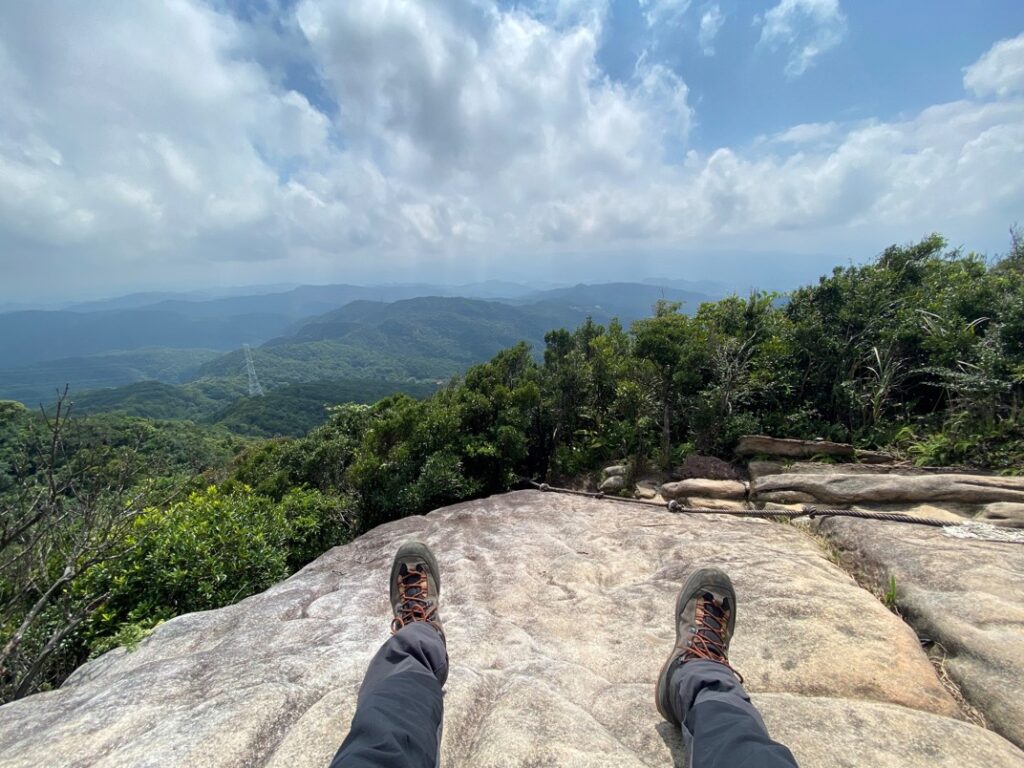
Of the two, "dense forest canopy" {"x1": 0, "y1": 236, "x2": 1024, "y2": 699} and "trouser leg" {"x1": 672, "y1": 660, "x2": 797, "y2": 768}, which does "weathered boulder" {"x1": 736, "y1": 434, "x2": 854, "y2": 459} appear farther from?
"trouser leg" {"x1": 672, "y1": 660, "x2": 797, "y2": 768}

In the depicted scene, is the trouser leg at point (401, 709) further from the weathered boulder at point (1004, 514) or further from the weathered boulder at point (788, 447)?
the weathered boulder at point (788, 447)

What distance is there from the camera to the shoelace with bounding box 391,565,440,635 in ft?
11.1

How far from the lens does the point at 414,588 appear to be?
363 cm

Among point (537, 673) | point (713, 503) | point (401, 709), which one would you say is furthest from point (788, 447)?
point (401, 709)

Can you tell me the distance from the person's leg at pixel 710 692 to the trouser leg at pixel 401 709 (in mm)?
1314

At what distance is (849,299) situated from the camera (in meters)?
8.94

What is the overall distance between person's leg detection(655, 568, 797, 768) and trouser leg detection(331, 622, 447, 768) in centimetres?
131

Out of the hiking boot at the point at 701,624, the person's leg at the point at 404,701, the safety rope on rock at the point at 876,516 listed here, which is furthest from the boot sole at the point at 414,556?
the safety rope on rock at the point at 876,516

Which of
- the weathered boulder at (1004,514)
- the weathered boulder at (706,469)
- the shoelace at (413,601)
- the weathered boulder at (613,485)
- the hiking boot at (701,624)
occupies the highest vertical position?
the hiking boot at (701,624)

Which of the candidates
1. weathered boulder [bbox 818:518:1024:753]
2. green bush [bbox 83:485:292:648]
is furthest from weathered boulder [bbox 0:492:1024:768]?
green bush [bbox 83:485:292:648]

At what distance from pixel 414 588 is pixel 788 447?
7142 millimetres

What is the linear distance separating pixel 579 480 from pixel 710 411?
9.93 ft

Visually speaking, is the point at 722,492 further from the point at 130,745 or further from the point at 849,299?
the point at 130,745

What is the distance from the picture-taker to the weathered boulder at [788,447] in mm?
7617
